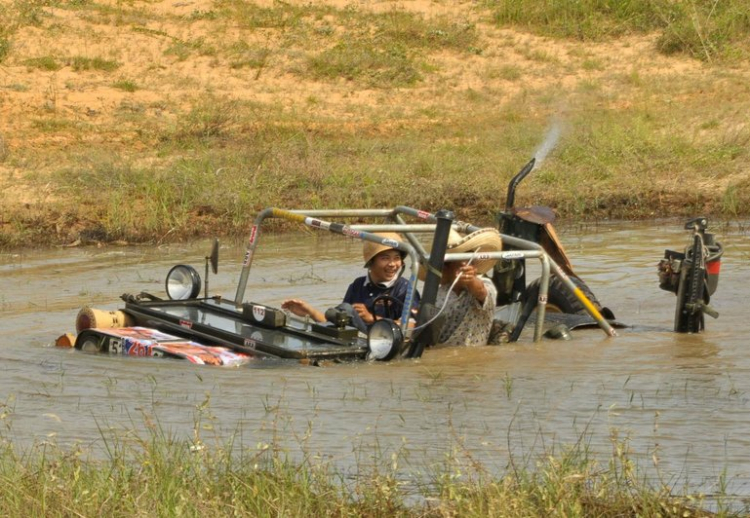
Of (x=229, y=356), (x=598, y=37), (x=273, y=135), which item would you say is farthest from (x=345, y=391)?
(x=598, y=37)

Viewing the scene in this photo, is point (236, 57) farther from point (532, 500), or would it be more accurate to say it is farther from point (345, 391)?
point (532, 500)

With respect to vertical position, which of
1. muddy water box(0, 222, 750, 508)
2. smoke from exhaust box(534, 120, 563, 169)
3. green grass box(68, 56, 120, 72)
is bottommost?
muddy water box(0, 222, 750, 508)

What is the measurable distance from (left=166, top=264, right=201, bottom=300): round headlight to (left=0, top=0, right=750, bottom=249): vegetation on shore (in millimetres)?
5625

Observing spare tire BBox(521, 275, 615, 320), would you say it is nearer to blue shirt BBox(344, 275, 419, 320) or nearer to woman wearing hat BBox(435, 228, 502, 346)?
woman wearing hat BBox(435, 228, 502, 346)

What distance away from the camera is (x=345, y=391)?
7074 mm

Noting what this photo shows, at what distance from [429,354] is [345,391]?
97 centimetres

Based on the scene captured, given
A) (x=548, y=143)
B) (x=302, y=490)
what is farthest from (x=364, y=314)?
(x=548, y=143)

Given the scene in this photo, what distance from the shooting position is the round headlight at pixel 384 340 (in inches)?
285

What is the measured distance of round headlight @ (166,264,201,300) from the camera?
8.70m

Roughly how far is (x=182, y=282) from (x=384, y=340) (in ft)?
6.46

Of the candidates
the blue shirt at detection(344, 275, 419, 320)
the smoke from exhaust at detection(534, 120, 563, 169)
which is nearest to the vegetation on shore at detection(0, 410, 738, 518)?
the blue shirt at detection(344, 275, 419, 320)

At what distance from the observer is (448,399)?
6.98m

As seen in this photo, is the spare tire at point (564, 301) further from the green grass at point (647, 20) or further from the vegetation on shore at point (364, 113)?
the green grass at point (647, 20)

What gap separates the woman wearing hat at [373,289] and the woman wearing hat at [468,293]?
24 cm
